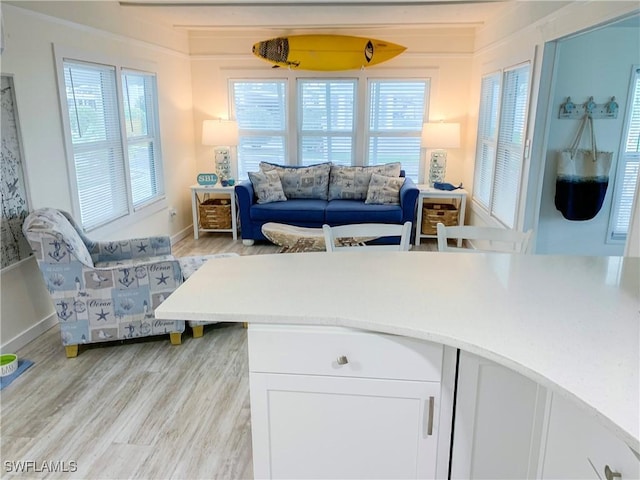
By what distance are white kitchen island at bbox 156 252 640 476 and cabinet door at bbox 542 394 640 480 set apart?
0.37 feet

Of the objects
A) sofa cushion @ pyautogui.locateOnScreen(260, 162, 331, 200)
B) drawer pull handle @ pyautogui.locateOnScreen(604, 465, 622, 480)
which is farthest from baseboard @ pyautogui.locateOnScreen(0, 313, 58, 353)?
drawer pull handle @ pyautogui.locateOnScreen(604, 465, 622, 480)

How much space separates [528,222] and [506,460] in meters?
2.61

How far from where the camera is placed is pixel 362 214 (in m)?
4.88

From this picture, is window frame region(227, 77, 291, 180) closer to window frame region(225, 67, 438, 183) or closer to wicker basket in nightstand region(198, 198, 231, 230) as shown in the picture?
window frame region(225, 67, 438, 183)

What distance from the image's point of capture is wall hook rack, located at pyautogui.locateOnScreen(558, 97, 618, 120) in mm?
3551

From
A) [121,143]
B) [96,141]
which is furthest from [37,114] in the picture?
[121,143]

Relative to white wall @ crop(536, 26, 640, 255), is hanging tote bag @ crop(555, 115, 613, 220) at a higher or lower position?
lower

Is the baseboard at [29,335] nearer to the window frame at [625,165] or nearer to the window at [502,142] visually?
the window at [502,142]

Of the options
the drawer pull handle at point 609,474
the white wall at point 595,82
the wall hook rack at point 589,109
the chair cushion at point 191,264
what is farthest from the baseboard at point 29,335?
the wall hook rack at point 589,109

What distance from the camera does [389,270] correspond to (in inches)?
67.4

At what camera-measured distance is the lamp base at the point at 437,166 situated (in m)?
5.48

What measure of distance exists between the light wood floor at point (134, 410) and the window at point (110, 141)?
126 centimetres

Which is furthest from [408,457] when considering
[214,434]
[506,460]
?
[214,434]

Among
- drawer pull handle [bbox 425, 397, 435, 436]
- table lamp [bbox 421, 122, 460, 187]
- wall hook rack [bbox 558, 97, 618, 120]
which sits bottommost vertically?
drawer pull handle [bbox 425, 397, 435, 436]
